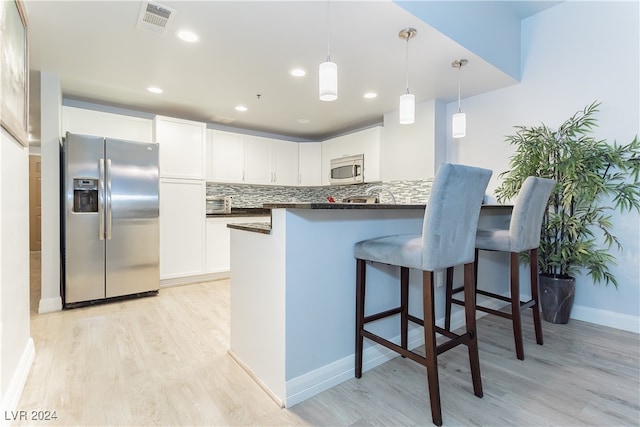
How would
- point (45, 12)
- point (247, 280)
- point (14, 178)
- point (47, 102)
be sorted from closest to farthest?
point (14, 178) → point (247, 280) → point (45, 12) → point (47, 102)

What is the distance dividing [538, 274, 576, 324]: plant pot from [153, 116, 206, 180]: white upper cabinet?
3.93 metres

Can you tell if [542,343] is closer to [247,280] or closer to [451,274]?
[451,274]

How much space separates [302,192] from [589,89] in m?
4.15

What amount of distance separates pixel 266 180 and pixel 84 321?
117 inches

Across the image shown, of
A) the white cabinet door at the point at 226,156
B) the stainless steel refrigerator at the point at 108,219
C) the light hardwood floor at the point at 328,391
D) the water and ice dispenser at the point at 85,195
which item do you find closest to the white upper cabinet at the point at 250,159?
the white cabinet door at the point at 226,156

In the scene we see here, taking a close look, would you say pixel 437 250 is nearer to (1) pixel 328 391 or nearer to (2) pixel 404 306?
(2) pixel 404 306

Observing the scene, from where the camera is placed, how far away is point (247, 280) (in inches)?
74.0

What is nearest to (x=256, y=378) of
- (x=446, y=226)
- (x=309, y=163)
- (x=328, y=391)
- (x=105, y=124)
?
(x=328, y=391)

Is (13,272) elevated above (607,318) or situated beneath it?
elevated above

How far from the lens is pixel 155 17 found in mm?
2064

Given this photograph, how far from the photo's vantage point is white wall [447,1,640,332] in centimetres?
257

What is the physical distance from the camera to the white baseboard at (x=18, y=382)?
4.81 feet

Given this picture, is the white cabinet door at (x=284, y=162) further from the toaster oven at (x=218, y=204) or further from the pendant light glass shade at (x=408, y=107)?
the pendant light glass shade at (x=408, y=107)

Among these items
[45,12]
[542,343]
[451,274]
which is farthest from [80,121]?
[542,343]
